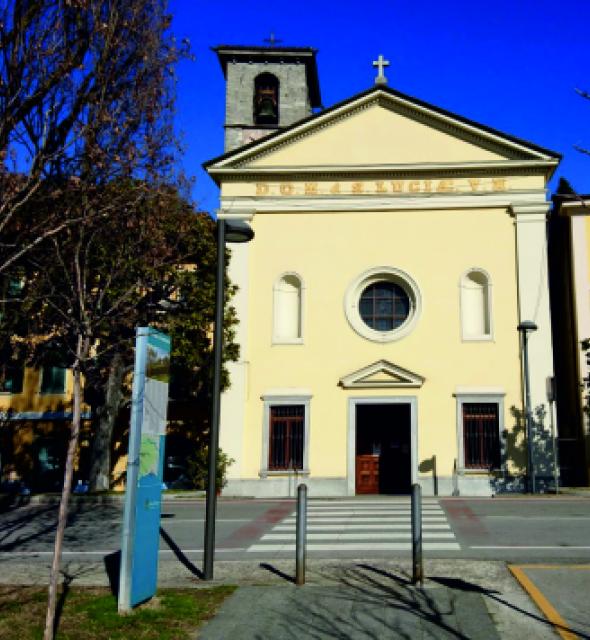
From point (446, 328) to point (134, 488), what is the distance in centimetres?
1665

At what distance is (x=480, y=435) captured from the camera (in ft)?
71.7

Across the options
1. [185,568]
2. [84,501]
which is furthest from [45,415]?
[185,568]

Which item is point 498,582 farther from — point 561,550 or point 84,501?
point 84,501

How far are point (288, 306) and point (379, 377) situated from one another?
12.4 ft

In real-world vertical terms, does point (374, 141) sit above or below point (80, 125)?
above

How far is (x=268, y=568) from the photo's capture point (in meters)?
9.47

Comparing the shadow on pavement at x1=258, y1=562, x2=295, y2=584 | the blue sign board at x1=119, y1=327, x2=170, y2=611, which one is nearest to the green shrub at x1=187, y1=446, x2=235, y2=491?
the shadow on pavement at x1=258, y1=562, x2=295, y2=584

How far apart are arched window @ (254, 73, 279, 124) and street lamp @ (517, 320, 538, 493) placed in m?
12.9

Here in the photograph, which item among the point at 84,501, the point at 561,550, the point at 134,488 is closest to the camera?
the point at 134,488

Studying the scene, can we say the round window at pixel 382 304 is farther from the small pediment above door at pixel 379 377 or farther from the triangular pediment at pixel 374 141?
the triangular pediment at pixel 374 141

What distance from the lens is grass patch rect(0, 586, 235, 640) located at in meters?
6.44

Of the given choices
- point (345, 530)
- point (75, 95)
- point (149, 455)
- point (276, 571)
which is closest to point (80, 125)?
point (75, 95)

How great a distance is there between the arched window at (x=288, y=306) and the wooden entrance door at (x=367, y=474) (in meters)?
4.35

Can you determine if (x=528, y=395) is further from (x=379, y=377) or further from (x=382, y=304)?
(x=382, y=304)
